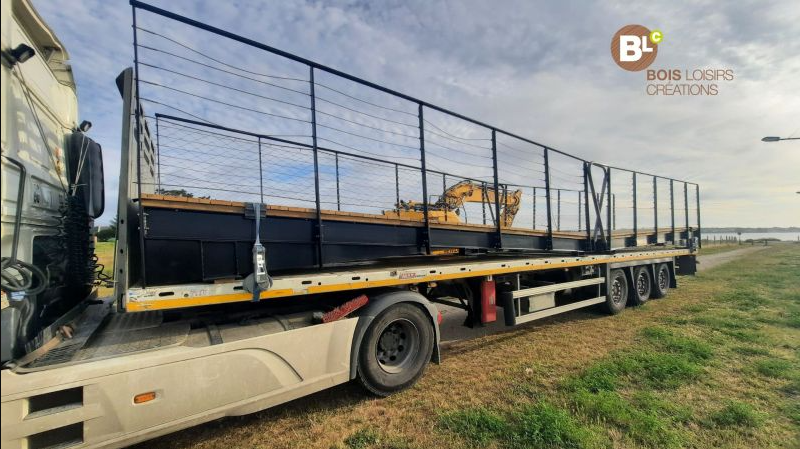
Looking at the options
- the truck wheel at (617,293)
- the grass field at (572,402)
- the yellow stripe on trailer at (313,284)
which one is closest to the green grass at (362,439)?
the grass field at (572,402)

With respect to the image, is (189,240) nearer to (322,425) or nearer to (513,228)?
(322,425)

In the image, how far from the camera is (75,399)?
2465 mm

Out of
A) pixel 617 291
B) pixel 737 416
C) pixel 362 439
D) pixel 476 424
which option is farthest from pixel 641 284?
pixel 362 439

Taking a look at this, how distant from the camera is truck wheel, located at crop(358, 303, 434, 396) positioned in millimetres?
3902

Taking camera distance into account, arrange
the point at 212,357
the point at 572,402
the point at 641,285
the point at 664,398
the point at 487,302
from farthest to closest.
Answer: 1. the point at 641,285
2. the point at 487,302
3. the point at 664,398
4. the point at 572,402
5. the point at 212,357

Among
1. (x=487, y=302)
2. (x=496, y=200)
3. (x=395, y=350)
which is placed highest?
(x=496, y=200)

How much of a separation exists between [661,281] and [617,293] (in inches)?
107

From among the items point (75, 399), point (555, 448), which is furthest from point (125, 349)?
point (555, 448)

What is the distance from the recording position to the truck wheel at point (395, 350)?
3.90 metres

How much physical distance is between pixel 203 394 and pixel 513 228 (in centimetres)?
482

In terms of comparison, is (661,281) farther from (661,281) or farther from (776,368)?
(776,368)

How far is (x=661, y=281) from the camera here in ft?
32.5

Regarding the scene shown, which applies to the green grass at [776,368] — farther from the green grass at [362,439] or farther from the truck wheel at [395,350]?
the green grass at [362,439]

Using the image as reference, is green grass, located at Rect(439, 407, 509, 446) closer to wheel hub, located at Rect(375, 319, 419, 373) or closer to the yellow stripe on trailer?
wheel hub, located at Rect(375, 319, 419, 373)
